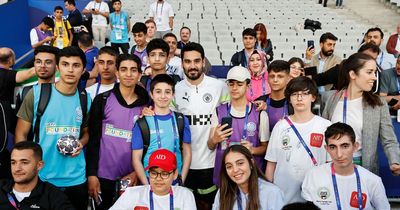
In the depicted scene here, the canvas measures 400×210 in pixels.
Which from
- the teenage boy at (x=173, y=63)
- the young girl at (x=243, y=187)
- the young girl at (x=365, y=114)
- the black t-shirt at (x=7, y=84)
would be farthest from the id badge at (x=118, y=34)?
the young girl at (x=243, y=187)

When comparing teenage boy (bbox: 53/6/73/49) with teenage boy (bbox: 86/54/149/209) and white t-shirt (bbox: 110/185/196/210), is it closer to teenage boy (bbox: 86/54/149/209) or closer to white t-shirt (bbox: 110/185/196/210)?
teenage boy (bbox: 86/54/149/209)

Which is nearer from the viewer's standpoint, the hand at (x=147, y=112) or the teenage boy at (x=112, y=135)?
the hand at (x=147, y=112)

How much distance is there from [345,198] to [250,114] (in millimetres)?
1025

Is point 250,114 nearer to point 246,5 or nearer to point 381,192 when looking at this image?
point 381,192

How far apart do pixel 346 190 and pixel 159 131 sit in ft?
4.81

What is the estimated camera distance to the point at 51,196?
3281 millimetres

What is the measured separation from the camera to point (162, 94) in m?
3.71

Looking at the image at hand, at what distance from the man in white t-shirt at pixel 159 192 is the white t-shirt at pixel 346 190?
89 cm

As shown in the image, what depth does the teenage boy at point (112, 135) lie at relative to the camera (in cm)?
375

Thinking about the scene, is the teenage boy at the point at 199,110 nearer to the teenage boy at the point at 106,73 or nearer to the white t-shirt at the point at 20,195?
the teenage boy at the point at 106,73

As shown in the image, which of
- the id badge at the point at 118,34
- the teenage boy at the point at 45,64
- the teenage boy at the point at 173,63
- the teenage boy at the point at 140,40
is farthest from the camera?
the id badge at the point at 118,34

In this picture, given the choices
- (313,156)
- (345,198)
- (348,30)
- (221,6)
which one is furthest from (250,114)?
(221,6)

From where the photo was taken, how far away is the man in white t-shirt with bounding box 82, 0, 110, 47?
1090 centimetres

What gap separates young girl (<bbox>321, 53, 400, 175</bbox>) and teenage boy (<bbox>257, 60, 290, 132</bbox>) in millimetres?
441
